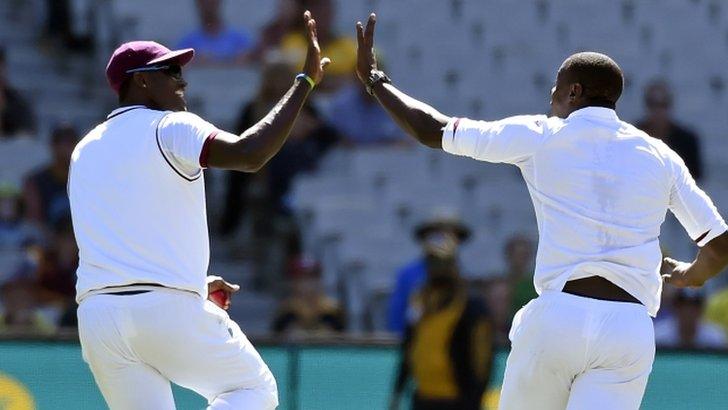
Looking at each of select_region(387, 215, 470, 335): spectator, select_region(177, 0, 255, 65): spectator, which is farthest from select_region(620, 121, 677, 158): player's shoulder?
select_region(177, 0, 255, 65): spectator

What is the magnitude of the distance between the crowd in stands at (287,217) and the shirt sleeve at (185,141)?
165 inches

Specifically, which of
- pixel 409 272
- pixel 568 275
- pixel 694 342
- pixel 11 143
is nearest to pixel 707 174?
pixel 694 342

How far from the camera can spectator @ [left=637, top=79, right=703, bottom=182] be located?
12.4m

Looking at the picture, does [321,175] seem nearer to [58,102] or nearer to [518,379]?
[58,102]

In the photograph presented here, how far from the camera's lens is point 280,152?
11.9 meters

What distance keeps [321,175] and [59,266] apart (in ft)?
6.74

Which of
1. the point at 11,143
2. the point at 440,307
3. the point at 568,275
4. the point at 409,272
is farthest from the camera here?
the point at 11,143

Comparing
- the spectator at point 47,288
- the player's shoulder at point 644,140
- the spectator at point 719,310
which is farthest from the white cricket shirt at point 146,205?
the spectator at point 719,310

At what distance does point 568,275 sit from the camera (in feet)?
17.9

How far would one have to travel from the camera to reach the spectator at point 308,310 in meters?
10.8

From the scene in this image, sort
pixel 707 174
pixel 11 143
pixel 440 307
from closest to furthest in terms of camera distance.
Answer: pixel 440 307 → pixel 11 143 → pixel 707 174

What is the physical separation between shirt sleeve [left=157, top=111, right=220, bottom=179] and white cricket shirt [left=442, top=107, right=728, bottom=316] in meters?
0.92

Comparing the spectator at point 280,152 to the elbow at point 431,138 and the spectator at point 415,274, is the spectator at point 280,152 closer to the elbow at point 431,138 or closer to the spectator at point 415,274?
the spectator at point 415,274

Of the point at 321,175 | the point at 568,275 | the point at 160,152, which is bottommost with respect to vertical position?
the point at 321,175
